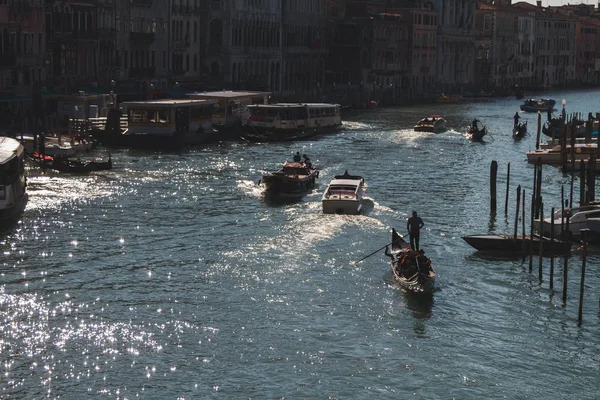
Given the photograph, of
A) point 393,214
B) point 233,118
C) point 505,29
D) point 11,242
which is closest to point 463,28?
point 505,29

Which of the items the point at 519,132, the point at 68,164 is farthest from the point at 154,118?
the point at 519,132

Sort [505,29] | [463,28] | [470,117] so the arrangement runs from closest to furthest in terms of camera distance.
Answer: [470,117]
[463,28]
[505,29]

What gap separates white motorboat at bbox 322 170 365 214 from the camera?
134ft

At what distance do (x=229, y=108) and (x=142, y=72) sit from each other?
10.5m

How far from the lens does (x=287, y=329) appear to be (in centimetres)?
2766

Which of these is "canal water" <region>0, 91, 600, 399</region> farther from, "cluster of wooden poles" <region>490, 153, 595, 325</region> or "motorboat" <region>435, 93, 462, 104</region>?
"motorboat" <region>435, 93, 462, 104</region>

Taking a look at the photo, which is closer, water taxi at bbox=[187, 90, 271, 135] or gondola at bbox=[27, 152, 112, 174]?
gondola at bbox=[27, 152, 112, 174]

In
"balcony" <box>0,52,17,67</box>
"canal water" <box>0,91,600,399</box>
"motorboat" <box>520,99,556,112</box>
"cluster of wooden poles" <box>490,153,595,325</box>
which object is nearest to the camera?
"canal water" <box>0,91,600,399</box>

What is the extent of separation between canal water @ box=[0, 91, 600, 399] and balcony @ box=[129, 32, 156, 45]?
107 ft

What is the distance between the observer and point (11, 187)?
38906mm

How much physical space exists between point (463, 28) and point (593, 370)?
11408 centimetres

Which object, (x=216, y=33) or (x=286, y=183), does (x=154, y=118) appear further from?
(x=216, y=33)

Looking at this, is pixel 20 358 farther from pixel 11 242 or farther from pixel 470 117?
pixel 470 117

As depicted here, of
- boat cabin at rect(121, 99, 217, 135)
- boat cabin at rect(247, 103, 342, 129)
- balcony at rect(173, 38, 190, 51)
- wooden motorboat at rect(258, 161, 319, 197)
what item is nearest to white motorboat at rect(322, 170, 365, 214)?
wooden motorboat at rect(258, 161, 319, 197)
